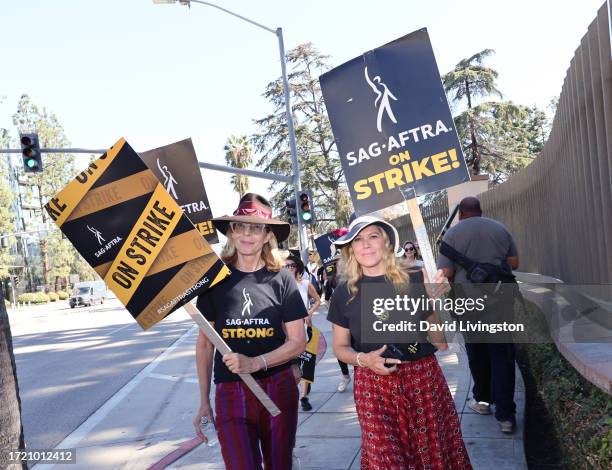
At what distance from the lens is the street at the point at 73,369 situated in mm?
8320

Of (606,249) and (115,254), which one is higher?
(115,254)

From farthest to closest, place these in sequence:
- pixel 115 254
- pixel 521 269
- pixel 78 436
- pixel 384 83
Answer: pixel 521 269 → pixel 78 436 → pixel 384 83 → pixel 115 254

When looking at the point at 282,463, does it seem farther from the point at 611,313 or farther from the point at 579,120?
the point at 579,120

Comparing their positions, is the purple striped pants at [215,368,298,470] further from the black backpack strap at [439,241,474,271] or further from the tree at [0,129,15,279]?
the tree at [0,129,15,279]

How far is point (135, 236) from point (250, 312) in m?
0.73

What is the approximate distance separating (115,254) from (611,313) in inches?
122

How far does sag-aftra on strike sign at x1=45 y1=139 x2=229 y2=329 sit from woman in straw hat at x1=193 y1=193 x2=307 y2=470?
0.29 meters

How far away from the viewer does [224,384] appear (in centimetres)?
349

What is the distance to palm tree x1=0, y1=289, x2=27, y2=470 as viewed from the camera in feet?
10.5

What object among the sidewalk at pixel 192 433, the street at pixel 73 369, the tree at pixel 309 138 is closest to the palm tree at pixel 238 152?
the tree at pixel 309 138

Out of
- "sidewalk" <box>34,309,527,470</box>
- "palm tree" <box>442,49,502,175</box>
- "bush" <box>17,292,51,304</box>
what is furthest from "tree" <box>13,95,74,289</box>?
"sidewalk" <box>34,309,527,470</box>

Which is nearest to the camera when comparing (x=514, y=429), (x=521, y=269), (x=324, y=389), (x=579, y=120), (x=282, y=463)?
(x=282, y=463)

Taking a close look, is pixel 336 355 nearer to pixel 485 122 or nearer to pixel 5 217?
pixel 485 122

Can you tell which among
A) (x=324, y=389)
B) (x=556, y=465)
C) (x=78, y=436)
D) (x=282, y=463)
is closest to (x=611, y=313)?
(x=556, y=465)
